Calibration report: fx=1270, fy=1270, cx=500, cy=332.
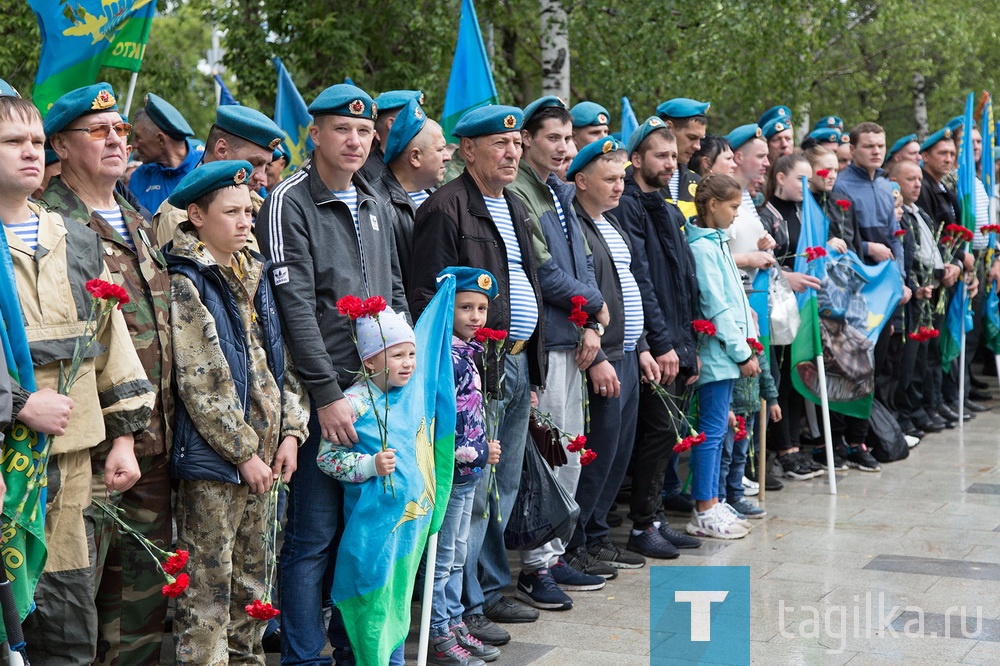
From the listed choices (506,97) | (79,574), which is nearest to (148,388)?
(79,574)

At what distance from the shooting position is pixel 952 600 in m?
6.05

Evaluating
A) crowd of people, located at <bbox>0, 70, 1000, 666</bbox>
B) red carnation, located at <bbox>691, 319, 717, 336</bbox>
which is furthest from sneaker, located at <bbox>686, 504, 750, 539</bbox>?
red carnation, located at <bbox>691, 319, 717, 336</bbox>

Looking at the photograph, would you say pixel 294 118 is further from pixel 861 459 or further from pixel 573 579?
pixel 861 459

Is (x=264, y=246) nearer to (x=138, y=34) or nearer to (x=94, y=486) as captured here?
(x=94, y=486)

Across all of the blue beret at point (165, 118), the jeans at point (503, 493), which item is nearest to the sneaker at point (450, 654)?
the jeans at point (503, 493)

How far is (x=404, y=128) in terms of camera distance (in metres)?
5.84

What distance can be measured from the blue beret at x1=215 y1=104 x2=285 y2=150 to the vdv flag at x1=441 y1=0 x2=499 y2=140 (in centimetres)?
263

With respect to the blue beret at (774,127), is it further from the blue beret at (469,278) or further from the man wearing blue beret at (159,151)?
the blue beret at (469,278)

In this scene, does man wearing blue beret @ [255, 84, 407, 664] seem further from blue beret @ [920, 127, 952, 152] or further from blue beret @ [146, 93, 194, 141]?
blue beret @ [920, 127, 952, 152]

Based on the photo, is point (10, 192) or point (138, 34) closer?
point (10, 192)

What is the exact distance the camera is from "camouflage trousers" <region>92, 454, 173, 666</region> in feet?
13.6

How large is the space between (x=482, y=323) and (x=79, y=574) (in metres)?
1.96

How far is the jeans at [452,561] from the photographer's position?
16.8 feet

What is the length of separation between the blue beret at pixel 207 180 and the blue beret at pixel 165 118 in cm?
210
